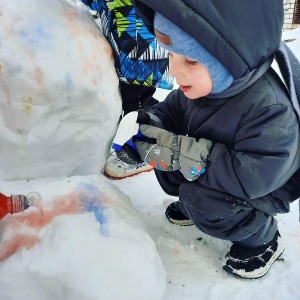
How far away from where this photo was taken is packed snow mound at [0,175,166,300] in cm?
69

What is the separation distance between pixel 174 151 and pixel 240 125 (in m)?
0.17

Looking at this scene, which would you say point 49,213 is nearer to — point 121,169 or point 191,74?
point 191,74

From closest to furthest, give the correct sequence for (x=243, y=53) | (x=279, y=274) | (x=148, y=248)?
→ 1. (x=243, y=53)
2. (x=148, y=248)
3. (x=279, y=274)

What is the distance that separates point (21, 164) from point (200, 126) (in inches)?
16.7

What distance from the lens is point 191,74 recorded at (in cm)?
81

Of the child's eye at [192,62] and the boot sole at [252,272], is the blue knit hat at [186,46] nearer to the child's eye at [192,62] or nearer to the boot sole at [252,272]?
the child's eye at [192,62]

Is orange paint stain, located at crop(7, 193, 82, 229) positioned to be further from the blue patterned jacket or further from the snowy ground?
the blue patterned jacket

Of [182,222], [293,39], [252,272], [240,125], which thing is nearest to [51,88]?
[240,125]

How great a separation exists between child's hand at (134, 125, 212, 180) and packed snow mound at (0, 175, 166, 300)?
15cm

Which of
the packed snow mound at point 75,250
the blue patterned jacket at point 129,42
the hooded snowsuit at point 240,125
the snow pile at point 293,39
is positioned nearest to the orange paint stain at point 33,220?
the packed snow mound at point 75,250

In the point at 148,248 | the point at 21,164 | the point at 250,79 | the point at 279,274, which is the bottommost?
the point at 279,274

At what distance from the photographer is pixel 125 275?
74 cm

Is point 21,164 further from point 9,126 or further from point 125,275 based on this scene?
point 125,275

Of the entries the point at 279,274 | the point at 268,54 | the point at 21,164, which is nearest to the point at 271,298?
the point at 279,274
